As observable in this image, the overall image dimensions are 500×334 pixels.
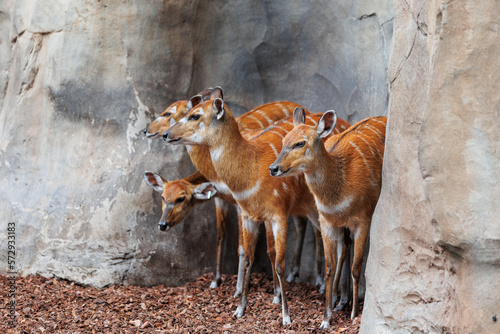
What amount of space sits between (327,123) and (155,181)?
2274 mm

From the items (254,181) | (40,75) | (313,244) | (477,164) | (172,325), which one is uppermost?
(40,75)

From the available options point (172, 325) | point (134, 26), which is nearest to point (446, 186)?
point (172, 325)

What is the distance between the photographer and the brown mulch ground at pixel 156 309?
5.94 metres

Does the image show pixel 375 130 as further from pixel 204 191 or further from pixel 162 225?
pixel 162 225

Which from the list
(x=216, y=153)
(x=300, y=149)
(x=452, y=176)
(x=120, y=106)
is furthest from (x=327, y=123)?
(x=120, y=106)

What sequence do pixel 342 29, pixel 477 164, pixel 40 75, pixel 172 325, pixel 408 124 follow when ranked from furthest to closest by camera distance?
pixel 40 75
pixel 342 29
pixel 172 325
pixel 408 124
pixel 477 164

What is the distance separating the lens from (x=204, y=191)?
696cm

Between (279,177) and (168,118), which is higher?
(168,118)

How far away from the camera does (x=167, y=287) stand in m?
7.20

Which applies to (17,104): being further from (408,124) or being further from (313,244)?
(408,124)

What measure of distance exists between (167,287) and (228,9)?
10.8 feet

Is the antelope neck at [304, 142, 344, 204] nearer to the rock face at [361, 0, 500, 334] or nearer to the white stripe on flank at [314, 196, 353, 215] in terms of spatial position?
the white stripe on flank at [314, 196, 353, 215]

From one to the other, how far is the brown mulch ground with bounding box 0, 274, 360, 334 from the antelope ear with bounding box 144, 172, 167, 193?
1110mm

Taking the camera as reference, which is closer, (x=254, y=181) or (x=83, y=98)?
(x=254, y=181)
